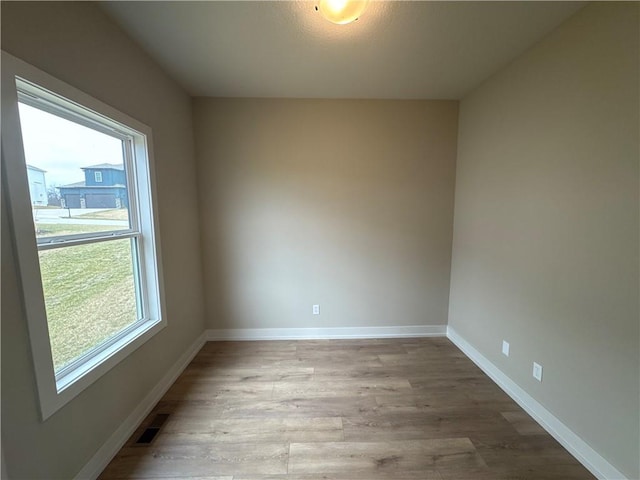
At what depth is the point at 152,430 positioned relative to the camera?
170 cm

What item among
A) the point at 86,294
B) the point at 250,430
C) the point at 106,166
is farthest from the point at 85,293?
the point at 250,430

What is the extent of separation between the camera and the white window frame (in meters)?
1.04

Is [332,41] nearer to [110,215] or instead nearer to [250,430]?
[110,215]

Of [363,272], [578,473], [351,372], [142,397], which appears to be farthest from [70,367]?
[578,473]

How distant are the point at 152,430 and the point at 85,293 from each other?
1.05 metres

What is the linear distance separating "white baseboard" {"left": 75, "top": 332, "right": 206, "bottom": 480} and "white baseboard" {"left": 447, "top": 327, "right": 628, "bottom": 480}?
9.32 feet

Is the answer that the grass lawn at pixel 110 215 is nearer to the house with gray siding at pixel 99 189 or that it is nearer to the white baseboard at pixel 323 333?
the house with gray siding at pixel 99 189

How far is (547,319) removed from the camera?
174cm

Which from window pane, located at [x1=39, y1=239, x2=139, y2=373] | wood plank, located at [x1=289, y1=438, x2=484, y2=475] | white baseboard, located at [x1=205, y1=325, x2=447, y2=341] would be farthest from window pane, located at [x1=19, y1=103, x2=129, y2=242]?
wood plank, located at [x1=289, y1=438, x2=484, y2=475]

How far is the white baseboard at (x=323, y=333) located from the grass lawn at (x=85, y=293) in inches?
48.5

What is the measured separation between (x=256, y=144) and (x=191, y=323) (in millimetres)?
2045

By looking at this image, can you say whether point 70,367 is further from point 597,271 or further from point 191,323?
point 597,271

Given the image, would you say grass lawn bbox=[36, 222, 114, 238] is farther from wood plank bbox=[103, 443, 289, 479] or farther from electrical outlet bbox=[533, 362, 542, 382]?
electrical outlet bbox=[533, 362, 542, 382]

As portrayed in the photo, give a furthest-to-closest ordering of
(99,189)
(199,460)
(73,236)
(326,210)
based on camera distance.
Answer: (326,210)
(99,189)
(199,460)
(73,236)
